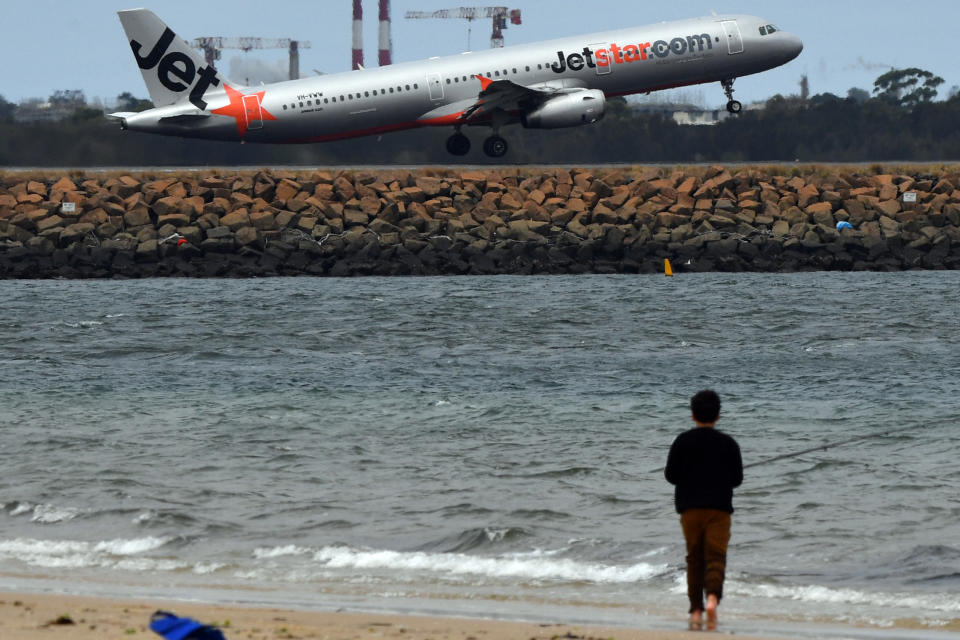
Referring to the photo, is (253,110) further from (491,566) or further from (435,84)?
(491,566)

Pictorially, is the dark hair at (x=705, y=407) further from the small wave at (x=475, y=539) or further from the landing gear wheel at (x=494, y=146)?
the landing gear wheel at (x=494, y=146)

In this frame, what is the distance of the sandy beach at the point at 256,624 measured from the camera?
962 cm

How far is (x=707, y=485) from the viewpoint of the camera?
10.2 metres

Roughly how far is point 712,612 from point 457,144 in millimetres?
46444

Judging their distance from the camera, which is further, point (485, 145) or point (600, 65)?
point (485, 145)

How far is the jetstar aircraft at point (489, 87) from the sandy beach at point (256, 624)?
133 feet

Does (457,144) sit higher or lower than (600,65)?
lower

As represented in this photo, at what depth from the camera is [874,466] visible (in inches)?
690

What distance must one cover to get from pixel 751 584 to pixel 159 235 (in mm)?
36041

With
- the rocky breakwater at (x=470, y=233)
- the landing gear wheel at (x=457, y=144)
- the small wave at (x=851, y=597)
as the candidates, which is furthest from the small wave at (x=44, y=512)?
the landing gear wheel at (x=457, y=144)

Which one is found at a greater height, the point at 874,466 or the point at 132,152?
the point at 132,152

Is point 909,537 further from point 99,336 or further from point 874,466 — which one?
point 99,336

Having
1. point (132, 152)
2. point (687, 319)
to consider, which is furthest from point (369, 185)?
point (687, 319)

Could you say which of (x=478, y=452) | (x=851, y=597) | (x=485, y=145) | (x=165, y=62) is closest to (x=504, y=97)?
(x=485, y=145)
